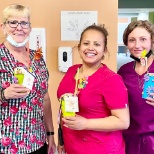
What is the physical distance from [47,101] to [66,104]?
0.37m

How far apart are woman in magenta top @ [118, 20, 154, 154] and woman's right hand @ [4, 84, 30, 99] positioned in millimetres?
606

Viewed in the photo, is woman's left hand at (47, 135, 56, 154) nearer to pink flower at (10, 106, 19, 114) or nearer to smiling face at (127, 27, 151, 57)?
pink flower at (10, 106, 19, 114)

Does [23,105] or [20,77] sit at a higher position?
[20,77]

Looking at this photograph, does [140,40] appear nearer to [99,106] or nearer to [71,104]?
[99,106]

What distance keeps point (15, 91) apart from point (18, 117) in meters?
0.16

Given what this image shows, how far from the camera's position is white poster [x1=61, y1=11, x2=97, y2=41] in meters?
2.07

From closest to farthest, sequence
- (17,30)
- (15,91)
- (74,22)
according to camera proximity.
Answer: (15,91) → (17,30) → (74,22)

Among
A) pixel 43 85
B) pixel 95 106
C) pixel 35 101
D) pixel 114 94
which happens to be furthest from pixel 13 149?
pixel 114 94

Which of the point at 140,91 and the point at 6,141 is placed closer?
the point at 6,141

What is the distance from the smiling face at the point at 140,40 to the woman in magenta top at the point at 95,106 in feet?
0.66

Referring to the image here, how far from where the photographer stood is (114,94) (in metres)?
1.24

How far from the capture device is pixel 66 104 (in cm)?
120

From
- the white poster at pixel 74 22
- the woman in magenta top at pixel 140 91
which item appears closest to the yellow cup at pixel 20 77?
the woman in magenta top at pixel 140 91

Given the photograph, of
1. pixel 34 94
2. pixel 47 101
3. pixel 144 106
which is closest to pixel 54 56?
pixel 47 101
